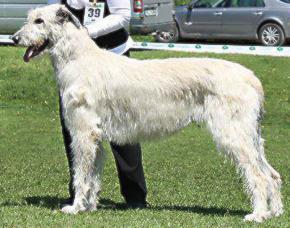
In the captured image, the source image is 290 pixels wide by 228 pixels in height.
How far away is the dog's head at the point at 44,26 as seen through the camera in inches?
287

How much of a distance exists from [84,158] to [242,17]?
1642cm

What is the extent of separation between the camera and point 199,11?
79.0ft

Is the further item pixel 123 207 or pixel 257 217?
pixel 123 207

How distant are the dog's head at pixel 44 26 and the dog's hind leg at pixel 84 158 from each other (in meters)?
0.70

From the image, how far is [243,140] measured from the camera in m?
7.11

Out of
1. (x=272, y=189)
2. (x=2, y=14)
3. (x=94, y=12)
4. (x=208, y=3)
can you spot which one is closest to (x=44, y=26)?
(x=94, y=12)

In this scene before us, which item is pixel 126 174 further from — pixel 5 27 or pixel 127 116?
pixel 5 27

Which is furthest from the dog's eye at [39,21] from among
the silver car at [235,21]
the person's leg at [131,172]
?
the silver car at [235,21]

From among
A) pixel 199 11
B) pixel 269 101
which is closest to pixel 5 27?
pixel 199 11

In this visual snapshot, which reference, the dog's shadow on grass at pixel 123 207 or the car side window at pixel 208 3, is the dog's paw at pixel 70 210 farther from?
the car side window at pixel 208 3

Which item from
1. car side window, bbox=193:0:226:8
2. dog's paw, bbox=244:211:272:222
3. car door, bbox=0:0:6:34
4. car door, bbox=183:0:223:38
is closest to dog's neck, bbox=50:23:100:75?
dog's paw, bbox=244:211:272:222

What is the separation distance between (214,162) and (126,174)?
3.54m

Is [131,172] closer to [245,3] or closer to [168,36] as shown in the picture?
[245,3]

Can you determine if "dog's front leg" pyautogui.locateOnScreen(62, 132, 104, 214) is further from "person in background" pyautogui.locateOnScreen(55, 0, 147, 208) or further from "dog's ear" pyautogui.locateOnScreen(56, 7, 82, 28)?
"dog's ear" pyautogui.locateOnScreen(56, 7, 82, 28)
